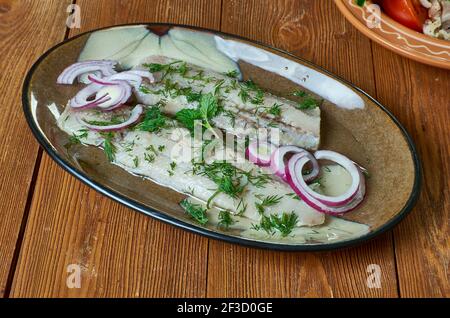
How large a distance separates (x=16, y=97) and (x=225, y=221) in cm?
87

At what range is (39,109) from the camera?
170 cm

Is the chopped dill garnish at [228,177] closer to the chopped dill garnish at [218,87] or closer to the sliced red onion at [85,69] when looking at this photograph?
the chopped dill garnish at [218,87]

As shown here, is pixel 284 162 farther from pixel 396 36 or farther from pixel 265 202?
pixel 396 36

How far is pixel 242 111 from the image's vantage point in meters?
1.79

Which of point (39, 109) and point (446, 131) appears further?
point (446, 131)

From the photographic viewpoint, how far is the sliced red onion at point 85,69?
5.95 ft

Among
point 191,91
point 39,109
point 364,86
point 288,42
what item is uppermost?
point 288,42

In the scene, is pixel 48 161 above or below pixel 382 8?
below

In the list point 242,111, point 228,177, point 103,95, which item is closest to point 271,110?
point 242,111

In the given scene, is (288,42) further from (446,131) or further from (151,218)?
(151,218)

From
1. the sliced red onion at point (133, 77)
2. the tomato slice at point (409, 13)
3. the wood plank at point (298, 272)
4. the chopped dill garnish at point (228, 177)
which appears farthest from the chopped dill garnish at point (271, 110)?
the tomato slice at point (409, 13)

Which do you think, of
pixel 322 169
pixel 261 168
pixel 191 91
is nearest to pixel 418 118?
pixel 322 169

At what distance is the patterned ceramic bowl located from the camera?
6.47 ft

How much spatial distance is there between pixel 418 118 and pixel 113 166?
104 centimetres
